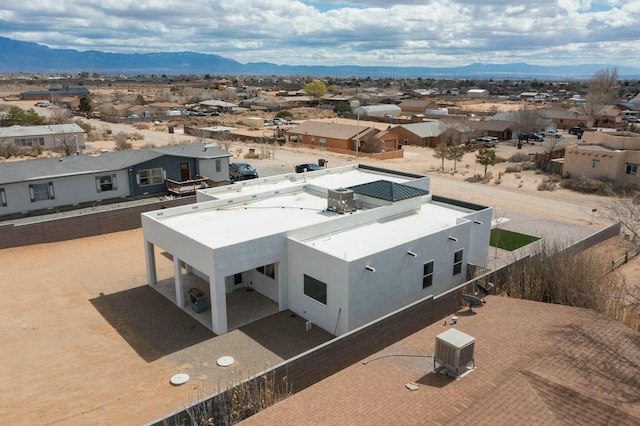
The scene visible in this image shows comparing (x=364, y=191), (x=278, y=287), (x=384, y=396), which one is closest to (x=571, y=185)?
(x=364, y=191)

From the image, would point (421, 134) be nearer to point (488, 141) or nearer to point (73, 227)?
point (488, 141)

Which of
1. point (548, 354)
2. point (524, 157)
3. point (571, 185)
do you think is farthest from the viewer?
point (524, 157)

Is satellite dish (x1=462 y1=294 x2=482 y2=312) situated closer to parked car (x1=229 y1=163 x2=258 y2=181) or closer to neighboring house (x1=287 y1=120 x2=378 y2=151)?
parked car (x1=229 y1=163 x2=258 y2=181)

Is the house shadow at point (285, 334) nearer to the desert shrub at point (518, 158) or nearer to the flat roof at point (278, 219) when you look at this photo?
the flat roof at point (278, 219)

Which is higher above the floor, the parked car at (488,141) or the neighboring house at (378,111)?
the neighboring house at (378,111)

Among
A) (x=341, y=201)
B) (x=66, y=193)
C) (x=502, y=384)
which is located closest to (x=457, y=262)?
(x=341, y=201)

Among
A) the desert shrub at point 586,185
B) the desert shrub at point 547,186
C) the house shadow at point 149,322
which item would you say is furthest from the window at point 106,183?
the desert shrub at point 586,185

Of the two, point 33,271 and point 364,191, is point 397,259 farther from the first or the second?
point 33,271
